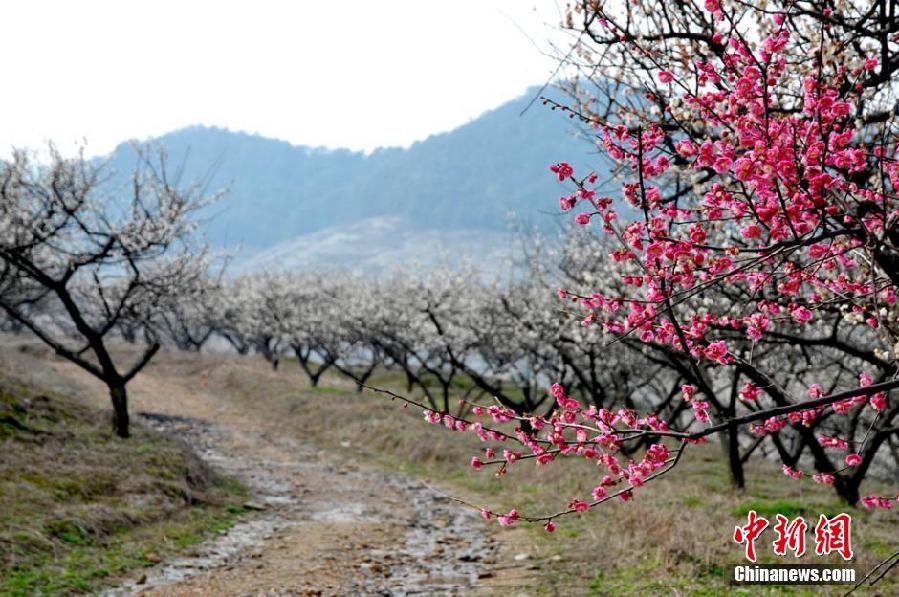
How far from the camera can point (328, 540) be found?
37.7 feet

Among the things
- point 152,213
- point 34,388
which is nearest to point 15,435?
point 34,388

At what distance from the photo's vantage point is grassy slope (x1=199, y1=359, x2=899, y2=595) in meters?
8.28

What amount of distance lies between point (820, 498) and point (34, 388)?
19122 millimetres

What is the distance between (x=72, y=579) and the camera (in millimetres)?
8258

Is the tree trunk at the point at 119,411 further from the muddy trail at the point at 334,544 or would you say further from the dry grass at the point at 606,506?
the dry grass at the point at 606,506

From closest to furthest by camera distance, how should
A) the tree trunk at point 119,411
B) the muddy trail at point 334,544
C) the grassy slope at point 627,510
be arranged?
the grassy slope at point 627,510 < the muddy trail at point 334,544 < the tree trunk at point 119,411

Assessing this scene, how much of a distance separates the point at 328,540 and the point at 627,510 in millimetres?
5134

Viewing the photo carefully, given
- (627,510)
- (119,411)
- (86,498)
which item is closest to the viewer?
(86,498)

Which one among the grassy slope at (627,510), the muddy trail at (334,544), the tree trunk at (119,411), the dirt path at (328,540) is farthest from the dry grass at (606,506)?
the tree trunk at (119,411)

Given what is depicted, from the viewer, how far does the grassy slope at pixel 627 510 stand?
27.2ft

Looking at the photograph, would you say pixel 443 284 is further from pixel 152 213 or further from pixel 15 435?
pixel 15 435

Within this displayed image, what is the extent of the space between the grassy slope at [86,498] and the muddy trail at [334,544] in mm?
588

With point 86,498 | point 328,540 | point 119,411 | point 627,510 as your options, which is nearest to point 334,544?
point 328,540

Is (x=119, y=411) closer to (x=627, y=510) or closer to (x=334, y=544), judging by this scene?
(x=334, y=544)
